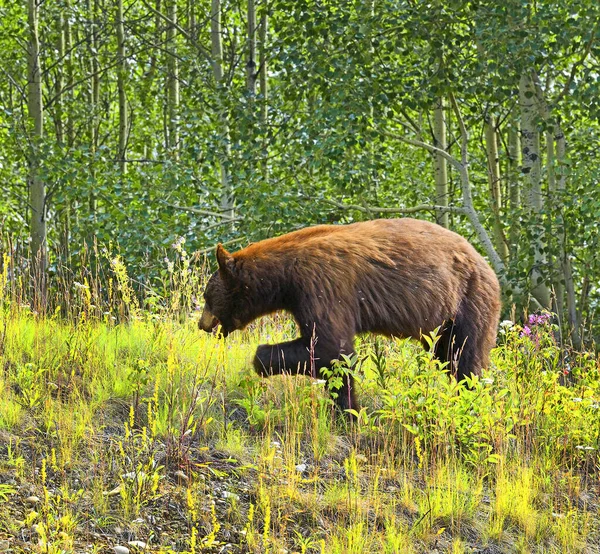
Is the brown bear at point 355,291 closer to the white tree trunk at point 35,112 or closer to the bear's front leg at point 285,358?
the bear's front leg at point 285,358

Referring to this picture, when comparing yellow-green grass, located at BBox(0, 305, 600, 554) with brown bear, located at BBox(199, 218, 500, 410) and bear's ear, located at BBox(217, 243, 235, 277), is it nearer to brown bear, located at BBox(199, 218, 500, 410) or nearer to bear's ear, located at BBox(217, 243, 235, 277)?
brown bear, located at BBox(199, 218, 500, 410)

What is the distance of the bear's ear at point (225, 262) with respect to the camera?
5.09m

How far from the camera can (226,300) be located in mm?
5277

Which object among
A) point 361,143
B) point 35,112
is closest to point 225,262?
point 361,143

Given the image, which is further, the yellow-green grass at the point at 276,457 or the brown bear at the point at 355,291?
the brown bear at the point at 355,291

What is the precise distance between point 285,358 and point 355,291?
0.61 metres

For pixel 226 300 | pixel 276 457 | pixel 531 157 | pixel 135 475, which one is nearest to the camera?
pixel 135 475

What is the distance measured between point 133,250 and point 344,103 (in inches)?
96.4

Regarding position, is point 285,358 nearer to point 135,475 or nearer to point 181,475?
point 181,475

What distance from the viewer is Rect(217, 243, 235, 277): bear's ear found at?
5090 mm

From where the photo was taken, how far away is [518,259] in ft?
27.2

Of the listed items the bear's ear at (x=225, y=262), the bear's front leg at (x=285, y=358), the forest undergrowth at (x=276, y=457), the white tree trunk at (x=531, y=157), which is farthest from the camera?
the white tree trunk at (x=531, y=157)

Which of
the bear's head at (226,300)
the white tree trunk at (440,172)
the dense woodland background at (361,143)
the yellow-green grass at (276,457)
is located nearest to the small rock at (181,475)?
the yellow-green grass at (276,457)

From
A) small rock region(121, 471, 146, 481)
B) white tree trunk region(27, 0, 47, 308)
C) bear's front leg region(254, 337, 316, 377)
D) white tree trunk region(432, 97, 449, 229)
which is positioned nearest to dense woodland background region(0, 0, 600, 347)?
white tree trunk region(27, 0, 47, 308)
